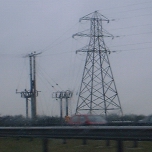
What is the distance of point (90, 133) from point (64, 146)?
129 cm

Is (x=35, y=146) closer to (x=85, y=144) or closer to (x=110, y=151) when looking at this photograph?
(x=85, y=144)

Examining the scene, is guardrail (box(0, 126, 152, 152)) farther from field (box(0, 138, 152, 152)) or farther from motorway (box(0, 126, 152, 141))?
field (box(0, 138, 152, 152))

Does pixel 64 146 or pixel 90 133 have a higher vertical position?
pixel 90 133

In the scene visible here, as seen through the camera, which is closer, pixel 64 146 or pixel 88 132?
pixel 88 132

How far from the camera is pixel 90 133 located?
13.7 meters

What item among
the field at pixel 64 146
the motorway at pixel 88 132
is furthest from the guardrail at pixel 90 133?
the field at pixel 64 146

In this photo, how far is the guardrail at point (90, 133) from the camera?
1234 cm

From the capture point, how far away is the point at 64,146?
A: 48.0 ft

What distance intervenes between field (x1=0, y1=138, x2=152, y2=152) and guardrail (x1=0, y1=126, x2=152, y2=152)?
0.25 meters

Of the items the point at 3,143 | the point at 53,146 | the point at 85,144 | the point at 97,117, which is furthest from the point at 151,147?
the point at 97,117

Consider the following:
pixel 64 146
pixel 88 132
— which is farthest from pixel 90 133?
pixel 64 146

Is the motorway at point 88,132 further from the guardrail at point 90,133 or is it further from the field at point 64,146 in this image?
the field at point 64,146

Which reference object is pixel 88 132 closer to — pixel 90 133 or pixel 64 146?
pixel 90 133

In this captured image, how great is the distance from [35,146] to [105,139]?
3.11 metres
